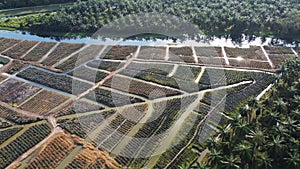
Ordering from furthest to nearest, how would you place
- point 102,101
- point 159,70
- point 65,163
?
point 159,70 < point 102,101 < point 65,163

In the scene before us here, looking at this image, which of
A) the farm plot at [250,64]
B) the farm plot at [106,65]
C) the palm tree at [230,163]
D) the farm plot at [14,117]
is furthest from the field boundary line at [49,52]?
the palm tree at [230,163]

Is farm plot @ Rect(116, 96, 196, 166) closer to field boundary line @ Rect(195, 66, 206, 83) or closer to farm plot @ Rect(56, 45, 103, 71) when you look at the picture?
field boundary line @ Rect(195, 66, 206, 83)

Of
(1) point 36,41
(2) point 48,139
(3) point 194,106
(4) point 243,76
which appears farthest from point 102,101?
(1) point 36,41

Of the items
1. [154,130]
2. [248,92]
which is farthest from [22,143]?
[248,92]

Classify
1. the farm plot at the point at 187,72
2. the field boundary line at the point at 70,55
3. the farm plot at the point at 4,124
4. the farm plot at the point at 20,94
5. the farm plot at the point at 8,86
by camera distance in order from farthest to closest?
the field boundary line at the point at 70,55 < the farm plot at the point at 187,72 < the farm plot at the point at 8,86 < the farm plot at the point at 20,94 < the farm plot at the point at 4,124

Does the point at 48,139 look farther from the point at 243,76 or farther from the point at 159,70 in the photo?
the point at 243,76

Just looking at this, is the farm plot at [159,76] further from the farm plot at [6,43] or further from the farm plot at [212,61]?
the farm plot at [6,43]

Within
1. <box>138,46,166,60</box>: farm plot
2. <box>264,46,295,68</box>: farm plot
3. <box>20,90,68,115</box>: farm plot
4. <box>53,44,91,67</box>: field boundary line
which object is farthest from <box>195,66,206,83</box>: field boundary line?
<box>53,44,91,67</box>: field boundary line
